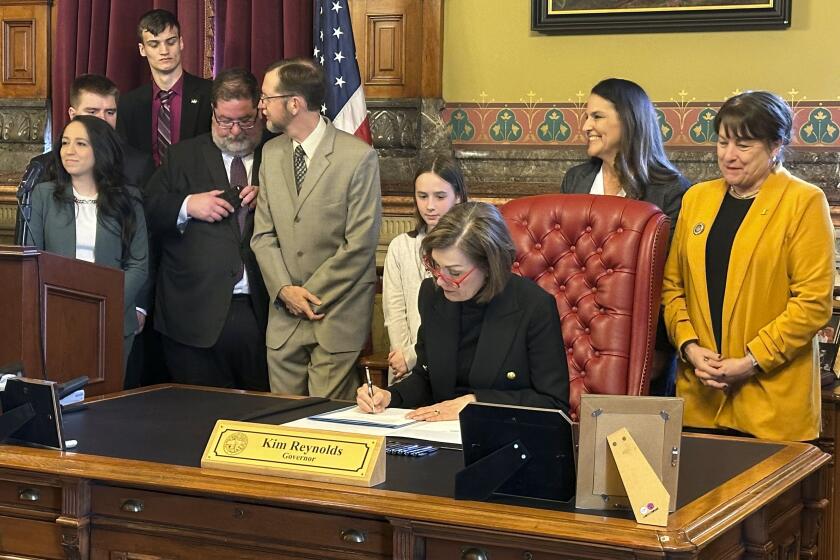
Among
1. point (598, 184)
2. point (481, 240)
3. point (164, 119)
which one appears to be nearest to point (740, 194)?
point (598, 184)

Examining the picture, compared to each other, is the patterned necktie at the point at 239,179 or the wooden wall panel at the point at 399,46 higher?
the wooden wall panel at the point at 399,46

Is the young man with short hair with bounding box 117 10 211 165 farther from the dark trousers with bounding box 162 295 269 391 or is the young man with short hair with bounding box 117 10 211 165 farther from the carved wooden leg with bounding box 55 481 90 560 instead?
the carved wooden leg with bounding box 55 481 90 560

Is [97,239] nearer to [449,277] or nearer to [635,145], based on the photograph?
[449,277]

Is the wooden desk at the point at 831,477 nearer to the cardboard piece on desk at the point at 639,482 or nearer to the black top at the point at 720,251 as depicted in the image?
the black top at the point at 720,251

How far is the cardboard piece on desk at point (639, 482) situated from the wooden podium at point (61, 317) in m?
2.07

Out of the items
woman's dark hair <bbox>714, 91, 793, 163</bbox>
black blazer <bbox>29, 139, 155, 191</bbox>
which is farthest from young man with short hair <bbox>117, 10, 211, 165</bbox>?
woman's dark hair <bbox>714, 91, 793, 163</bbox>

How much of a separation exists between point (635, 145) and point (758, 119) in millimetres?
622

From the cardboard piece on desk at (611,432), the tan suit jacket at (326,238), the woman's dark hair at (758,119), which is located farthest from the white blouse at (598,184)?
the cardboard piece on desk at (611,432)

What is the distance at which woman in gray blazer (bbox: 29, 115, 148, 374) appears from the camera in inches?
193

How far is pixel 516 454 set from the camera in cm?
270

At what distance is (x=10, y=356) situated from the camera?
12.8ft

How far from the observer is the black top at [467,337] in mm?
3656

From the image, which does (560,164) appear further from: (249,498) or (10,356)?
(249,498)

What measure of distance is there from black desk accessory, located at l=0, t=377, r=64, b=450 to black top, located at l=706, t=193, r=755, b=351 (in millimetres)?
2006
